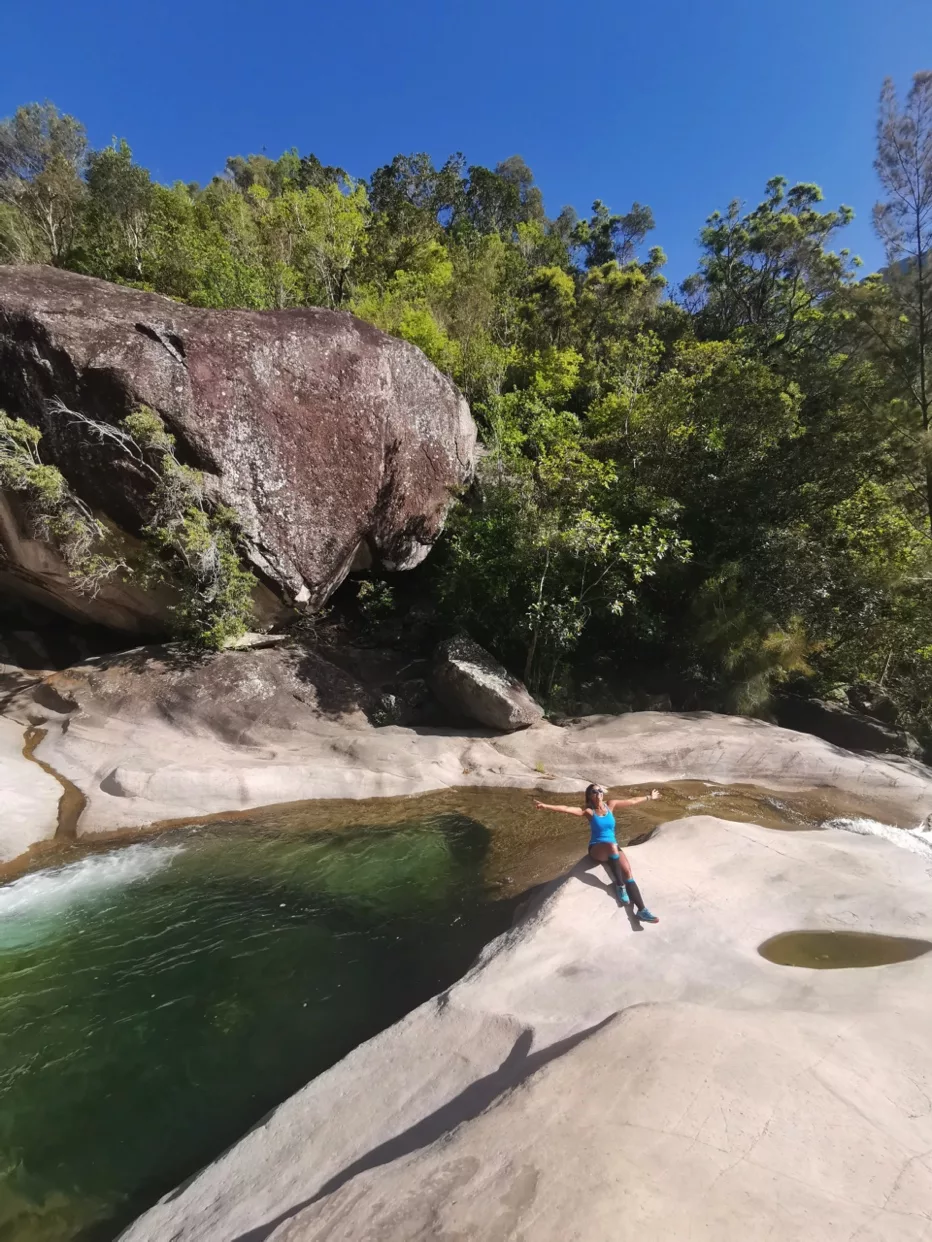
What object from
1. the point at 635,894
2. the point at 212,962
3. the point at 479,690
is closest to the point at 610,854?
the point at 635,894

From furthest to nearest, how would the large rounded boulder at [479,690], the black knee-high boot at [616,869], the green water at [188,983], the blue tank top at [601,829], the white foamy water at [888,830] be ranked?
1. the large rounded boulder at [479,690]
2. the white foamy water at [888,830]
3. the blue tank top at [601,829]
4. the black knee-high boot at [616,869]
5. the green water at [188,983]

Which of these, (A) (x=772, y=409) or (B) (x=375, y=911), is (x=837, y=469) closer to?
(A) (x=772, y=409)

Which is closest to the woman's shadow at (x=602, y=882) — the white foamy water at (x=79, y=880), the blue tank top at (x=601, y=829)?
the blue tank top at (x=601, y=829)

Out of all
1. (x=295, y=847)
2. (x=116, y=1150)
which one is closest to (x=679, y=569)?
(x=295, y=847)

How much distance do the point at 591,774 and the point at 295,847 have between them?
590 cm

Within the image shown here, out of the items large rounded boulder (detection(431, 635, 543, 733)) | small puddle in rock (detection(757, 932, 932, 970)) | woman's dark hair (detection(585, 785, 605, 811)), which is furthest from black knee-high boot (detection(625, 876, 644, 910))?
large rounded boulder (detection(431, 635, 543, 733))

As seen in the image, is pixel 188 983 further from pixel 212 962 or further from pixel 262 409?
pixel 262 409

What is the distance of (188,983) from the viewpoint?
22.5 feet

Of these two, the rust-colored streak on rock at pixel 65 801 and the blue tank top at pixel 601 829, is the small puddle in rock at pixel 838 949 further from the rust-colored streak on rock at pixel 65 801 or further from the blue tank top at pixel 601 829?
the rust-colored streak on rock at pixel 65 801

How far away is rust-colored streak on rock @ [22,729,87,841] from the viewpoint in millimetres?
9797

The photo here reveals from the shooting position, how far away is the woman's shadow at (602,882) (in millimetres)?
6594

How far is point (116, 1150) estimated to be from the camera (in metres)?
5.10

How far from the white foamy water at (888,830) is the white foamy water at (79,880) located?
1102 cm

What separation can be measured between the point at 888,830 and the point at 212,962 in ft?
35.5
